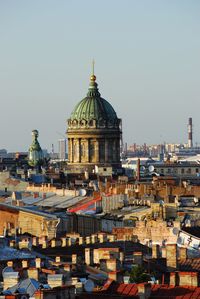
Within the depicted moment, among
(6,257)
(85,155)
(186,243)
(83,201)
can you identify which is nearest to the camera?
(6,257)

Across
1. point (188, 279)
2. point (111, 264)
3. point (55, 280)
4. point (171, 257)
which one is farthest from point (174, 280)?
point (171, 257)

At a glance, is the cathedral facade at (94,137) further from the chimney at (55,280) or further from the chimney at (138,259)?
the chimney at (55,280)

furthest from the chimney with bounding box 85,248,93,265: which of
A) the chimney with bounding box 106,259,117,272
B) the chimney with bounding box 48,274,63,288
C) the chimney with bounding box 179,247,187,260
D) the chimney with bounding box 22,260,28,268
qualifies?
the chimney with bounding box 48,274,63,288

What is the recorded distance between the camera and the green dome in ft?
449

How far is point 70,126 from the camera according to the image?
137250 mm

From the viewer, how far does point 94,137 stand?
135 m

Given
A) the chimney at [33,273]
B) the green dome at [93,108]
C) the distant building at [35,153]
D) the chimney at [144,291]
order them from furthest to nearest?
the distant building at [35,153] → the green dome at [93,108] → the chimney at [33,273] → the chimney at [144,291]

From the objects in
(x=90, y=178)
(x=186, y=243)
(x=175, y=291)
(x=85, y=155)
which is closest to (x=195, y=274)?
(x=175, y=291)

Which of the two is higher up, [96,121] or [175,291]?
[96,121]

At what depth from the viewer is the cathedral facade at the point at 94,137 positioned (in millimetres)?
134125

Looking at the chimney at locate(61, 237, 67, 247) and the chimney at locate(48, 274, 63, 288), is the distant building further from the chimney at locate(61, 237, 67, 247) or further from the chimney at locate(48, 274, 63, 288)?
the chimney at locate(48, 274, 63, 288)

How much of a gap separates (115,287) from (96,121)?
103635 mm

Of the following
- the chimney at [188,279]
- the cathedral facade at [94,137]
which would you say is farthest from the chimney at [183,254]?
Result: the cathedral facade at [94,137]

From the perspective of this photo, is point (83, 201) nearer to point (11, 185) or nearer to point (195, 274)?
point (11, 185)
